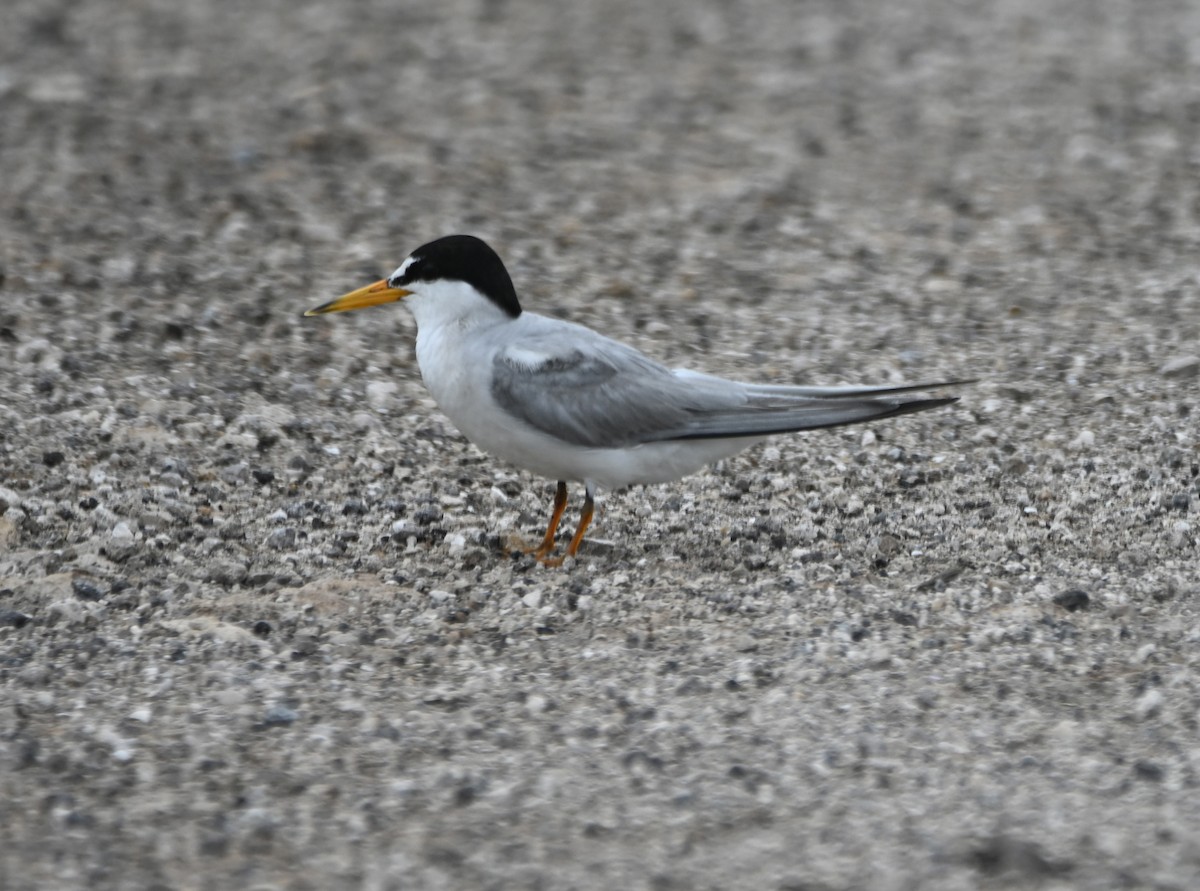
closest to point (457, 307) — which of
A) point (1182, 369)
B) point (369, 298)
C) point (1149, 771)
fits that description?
point (369, 298)

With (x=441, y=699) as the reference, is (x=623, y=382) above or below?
above

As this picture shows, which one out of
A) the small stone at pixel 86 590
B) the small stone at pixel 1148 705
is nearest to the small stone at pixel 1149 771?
the small stone at pixel 1148 705

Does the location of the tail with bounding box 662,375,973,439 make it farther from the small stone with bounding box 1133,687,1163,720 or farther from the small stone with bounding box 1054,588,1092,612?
the small stone with bounding box 1133,687,1163,720

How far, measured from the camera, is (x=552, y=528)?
18.2ft

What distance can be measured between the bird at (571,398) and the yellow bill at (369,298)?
0.42 ft

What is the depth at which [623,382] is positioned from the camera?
548cm

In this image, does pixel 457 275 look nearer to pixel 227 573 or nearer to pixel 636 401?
pixel 636 401

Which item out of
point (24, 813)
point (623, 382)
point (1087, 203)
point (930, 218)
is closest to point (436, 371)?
point (623, 382)

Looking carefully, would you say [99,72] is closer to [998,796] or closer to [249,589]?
[249,589]

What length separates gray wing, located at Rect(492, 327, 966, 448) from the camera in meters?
5.36

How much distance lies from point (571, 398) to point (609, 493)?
0.91 meters

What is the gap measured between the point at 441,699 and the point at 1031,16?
902 cm

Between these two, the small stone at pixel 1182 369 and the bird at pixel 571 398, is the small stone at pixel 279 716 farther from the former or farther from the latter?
the small stone at pixel 1182 369

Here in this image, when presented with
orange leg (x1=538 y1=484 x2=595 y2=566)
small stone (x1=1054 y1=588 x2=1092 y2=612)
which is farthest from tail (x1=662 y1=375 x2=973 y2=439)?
small stone (x1=1054 y1=588 x2=1092 y2=612)
